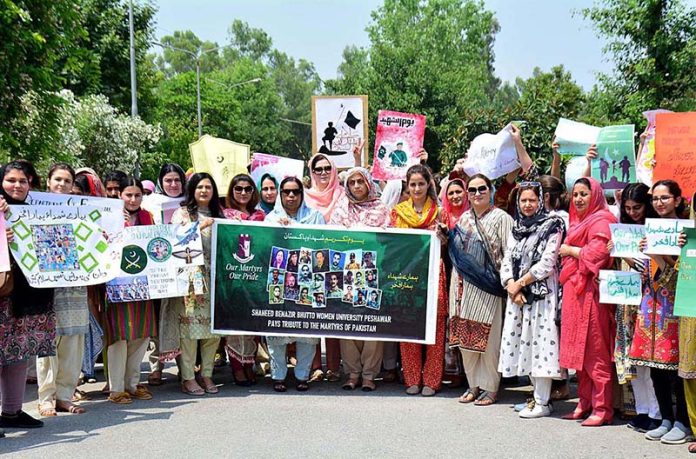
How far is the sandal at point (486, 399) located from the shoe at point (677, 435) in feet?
4.62

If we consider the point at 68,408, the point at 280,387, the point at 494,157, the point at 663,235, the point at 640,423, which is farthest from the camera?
the point at 494,157

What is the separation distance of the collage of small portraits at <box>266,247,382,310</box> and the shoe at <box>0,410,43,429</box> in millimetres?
2110

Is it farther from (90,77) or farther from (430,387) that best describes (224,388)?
(90,77)

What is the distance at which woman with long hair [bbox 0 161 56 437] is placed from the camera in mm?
5285

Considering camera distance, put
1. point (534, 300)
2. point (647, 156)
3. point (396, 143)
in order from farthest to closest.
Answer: point (396, 143) → point (647, 156) → point (534, 300)

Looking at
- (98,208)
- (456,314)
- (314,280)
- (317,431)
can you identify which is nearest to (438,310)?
(456,314)

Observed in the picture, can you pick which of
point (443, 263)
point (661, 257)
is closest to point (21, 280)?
point (443, 263)

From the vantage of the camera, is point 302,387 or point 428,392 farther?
point 302,387

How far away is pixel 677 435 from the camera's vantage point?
4.99 metres

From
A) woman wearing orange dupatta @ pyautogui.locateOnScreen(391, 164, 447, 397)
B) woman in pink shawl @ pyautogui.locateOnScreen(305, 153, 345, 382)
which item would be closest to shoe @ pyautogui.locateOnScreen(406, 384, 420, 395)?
woman wearing orange dupatta @ pyautogui.locateOnScreen(391, 164, 447, 397)

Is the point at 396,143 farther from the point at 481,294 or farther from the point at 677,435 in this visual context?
the point at 677,435

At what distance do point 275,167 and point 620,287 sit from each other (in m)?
4.05

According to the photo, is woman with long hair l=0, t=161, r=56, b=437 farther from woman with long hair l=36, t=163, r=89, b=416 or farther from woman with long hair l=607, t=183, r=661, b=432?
woman with long hair l=607, t=183, r=661, b=432

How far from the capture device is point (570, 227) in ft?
18.8
